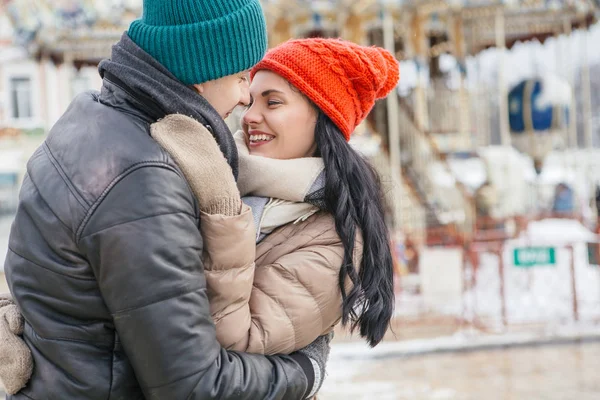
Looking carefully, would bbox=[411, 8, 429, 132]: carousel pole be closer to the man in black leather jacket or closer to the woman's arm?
the woman's arm

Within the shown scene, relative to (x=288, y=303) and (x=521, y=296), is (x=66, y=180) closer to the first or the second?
(x=288, y=303)

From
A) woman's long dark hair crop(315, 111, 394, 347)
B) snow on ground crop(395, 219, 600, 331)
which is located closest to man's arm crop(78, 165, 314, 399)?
woman's long dark hair crop(315, 111, 394, 347)

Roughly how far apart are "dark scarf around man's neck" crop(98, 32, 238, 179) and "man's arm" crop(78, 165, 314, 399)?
18cm

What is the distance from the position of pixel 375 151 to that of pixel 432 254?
6574mm

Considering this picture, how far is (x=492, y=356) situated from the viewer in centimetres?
719

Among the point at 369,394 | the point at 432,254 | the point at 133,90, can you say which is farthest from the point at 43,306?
the point at 432,254

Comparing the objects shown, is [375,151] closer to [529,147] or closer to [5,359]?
[529,147]

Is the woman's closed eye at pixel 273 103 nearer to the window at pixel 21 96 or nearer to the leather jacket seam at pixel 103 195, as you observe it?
the leather jacket seam at pixel 103 195

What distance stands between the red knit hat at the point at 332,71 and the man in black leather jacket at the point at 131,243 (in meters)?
0.47

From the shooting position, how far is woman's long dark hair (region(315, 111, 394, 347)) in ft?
5.97

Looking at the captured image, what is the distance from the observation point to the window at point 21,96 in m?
26.4

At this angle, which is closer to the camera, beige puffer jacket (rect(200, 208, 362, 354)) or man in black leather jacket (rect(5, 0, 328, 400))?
man in black leather jacket (rect(5, 0, 328, 400))

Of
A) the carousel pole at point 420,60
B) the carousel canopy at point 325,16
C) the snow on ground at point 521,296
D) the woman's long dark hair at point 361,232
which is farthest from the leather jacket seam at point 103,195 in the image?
the carousel pole at point 420,60

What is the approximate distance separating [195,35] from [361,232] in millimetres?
671
